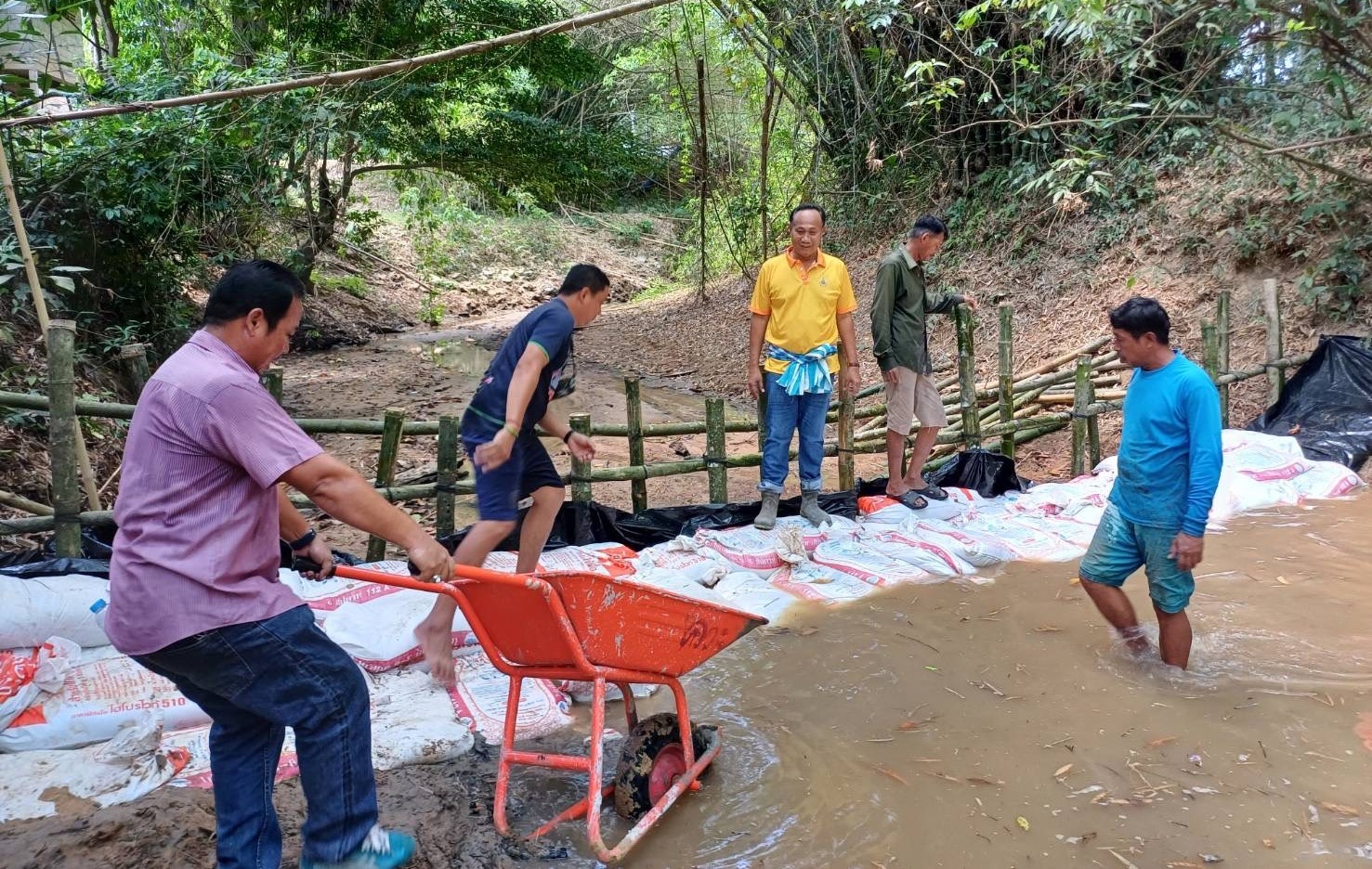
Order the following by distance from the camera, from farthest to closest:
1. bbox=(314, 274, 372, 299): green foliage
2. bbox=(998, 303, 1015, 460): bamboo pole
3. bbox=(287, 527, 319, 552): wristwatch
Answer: bbox=(314, 274, 372, 299): green foliage
bbox=(998, 303, 1015, 460): bamboo pole
bbox=(287, 527, 319, 552): wristwatch

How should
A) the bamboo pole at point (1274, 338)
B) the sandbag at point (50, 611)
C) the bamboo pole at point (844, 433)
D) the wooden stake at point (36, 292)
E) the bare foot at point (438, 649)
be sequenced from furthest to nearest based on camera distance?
the bamboo pole at point (1274, 338), the bamboo pole at point (844, 433), the wooden stake at point (36, 292), the bare foot at point (438, 649), the sandbag at point (50, 611)

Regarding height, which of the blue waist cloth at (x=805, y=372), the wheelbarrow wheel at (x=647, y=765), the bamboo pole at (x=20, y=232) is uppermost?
the bamboo pole at (x=20, y=232)

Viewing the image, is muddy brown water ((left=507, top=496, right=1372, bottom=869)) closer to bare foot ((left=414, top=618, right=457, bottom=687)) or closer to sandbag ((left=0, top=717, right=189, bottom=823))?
bare foot ((left=414, top=618, right=457, bottom=687))

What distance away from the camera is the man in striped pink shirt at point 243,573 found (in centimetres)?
185

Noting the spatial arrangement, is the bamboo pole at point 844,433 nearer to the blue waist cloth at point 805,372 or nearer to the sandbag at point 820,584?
the blue waist cloth at point 805,372

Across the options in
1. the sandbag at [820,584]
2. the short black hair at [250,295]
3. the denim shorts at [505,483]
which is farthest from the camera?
the sandbag at [820,584]

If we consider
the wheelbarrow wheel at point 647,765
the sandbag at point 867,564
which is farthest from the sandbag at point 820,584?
the wheelbarrow wheel at point 647,765

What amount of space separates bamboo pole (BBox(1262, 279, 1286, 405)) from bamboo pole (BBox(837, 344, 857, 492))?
4.18 metres

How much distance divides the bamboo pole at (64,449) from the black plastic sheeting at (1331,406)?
7.61m

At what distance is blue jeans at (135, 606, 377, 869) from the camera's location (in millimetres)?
1915

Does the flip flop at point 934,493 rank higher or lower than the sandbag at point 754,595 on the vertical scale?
higher

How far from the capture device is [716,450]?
210 inches

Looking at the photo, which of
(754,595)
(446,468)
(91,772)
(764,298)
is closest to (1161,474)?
(754,595)

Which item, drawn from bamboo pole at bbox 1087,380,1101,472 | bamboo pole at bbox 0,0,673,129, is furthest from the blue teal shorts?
bamboo pole at bbox 0,0,673,129
